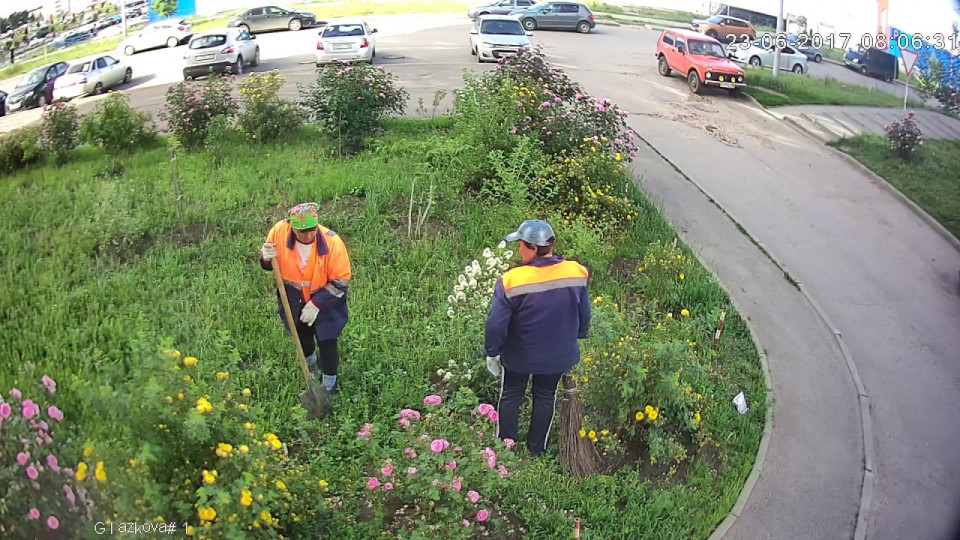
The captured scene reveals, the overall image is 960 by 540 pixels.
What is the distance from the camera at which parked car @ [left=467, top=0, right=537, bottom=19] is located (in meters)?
31.5

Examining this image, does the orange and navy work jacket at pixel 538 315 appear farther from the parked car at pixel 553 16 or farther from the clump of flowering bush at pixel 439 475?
the parked car at pixel 553 16

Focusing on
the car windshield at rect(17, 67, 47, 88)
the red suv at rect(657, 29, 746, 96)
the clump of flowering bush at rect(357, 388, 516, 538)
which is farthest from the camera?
the red suv at rect(657, 29, 746, 96)

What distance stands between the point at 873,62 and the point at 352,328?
14.6 metres

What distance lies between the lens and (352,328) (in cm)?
701

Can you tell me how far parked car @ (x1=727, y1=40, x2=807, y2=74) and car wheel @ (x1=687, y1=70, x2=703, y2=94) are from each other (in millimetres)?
2490

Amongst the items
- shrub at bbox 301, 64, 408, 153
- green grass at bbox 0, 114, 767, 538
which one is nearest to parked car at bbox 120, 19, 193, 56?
green grass at bbox 0, 114, 767, 538

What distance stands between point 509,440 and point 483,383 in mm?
1105

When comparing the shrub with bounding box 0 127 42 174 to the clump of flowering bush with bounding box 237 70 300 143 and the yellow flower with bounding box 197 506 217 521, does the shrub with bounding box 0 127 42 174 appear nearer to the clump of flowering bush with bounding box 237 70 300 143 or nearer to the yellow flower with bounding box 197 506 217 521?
the clump of flowering bush with bounding box 237 70 300 143

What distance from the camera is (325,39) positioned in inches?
817

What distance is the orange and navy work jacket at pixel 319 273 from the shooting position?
224 inches

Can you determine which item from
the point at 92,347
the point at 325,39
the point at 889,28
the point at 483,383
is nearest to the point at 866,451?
the point at 483,383

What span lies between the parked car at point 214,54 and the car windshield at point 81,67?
2542mm

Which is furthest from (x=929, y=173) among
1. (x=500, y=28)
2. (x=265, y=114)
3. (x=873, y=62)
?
(x=500, y=28)

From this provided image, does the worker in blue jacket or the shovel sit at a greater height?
the worker in blue jacket
